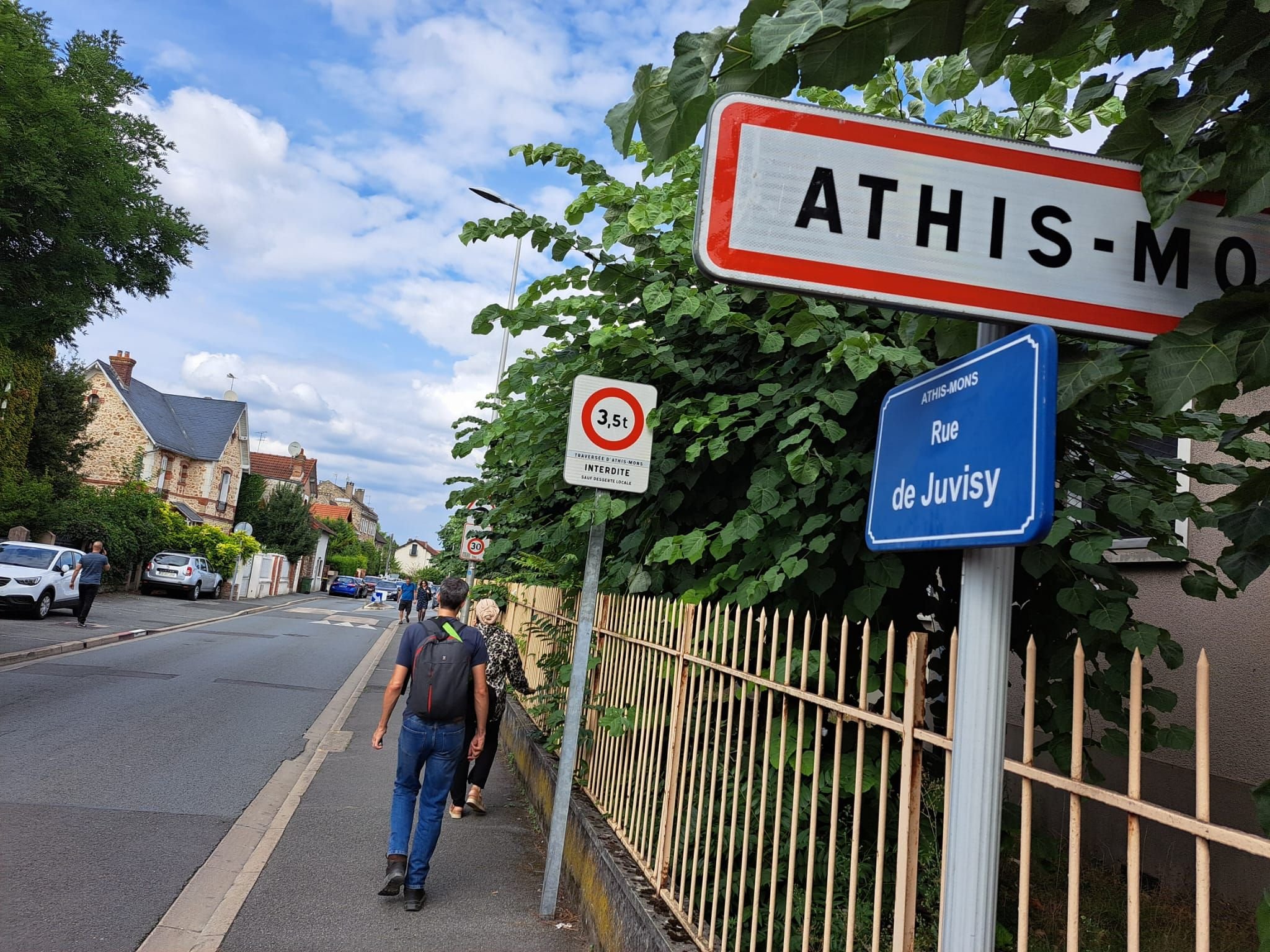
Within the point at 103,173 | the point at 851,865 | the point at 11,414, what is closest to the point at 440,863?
the point at 851,865

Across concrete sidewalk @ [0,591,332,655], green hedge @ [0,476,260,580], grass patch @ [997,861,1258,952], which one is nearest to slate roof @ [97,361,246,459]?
green hedge @ [0,476,260,580]

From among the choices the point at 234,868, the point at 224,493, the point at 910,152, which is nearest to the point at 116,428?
the point at 224,493

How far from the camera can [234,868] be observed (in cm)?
557

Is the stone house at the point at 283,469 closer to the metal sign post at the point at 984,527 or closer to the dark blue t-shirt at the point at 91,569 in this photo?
the dark blue t-shirt at the point at 91,569

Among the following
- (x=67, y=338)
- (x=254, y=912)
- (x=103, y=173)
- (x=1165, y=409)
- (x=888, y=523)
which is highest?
(x=103, y=173)

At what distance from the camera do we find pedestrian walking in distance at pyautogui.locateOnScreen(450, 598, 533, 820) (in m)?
7.38

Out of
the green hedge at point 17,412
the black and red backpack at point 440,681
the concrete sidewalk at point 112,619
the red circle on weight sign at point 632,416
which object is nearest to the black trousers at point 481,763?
the black and red backpack at point 440,681

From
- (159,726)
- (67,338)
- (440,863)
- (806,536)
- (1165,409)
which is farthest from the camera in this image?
(67,338)

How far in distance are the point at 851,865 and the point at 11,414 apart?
116 feet

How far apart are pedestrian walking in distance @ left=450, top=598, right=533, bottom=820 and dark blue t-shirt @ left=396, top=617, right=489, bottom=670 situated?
5.00 feet

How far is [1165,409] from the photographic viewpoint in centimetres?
141

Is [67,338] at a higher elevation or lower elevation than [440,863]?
higher

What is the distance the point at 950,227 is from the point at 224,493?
61.3 m

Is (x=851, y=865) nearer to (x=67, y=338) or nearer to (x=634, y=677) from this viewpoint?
(x=634, y=677)
